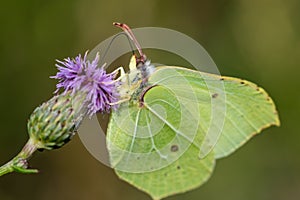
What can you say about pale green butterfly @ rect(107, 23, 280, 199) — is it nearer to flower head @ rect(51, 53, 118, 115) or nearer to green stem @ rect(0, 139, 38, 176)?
flower head @ rect(51, 53, 118, 115)

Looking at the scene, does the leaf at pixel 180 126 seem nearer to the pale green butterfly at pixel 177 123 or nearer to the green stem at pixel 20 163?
the pale green butterfly at pixel 177 123

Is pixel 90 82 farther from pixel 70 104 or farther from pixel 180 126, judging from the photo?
pixel 180 126

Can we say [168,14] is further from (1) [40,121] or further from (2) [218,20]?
(1) [40,121]

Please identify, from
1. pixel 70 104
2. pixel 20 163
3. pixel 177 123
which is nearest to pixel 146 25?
pixel 177 123

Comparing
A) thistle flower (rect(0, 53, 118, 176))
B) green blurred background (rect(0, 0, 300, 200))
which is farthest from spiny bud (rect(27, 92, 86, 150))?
green blurred background (rect(0, 0, 300, 200))

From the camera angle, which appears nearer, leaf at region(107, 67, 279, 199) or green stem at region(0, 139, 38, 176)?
green stem at region(0, 139, 38, 176)

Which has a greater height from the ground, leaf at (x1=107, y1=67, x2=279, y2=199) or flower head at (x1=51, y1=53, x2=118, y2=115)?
flower head at (x1=51, y1=53, x2=118, y2=115)

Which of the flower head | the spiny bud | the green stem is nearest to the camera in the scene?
the green stem
